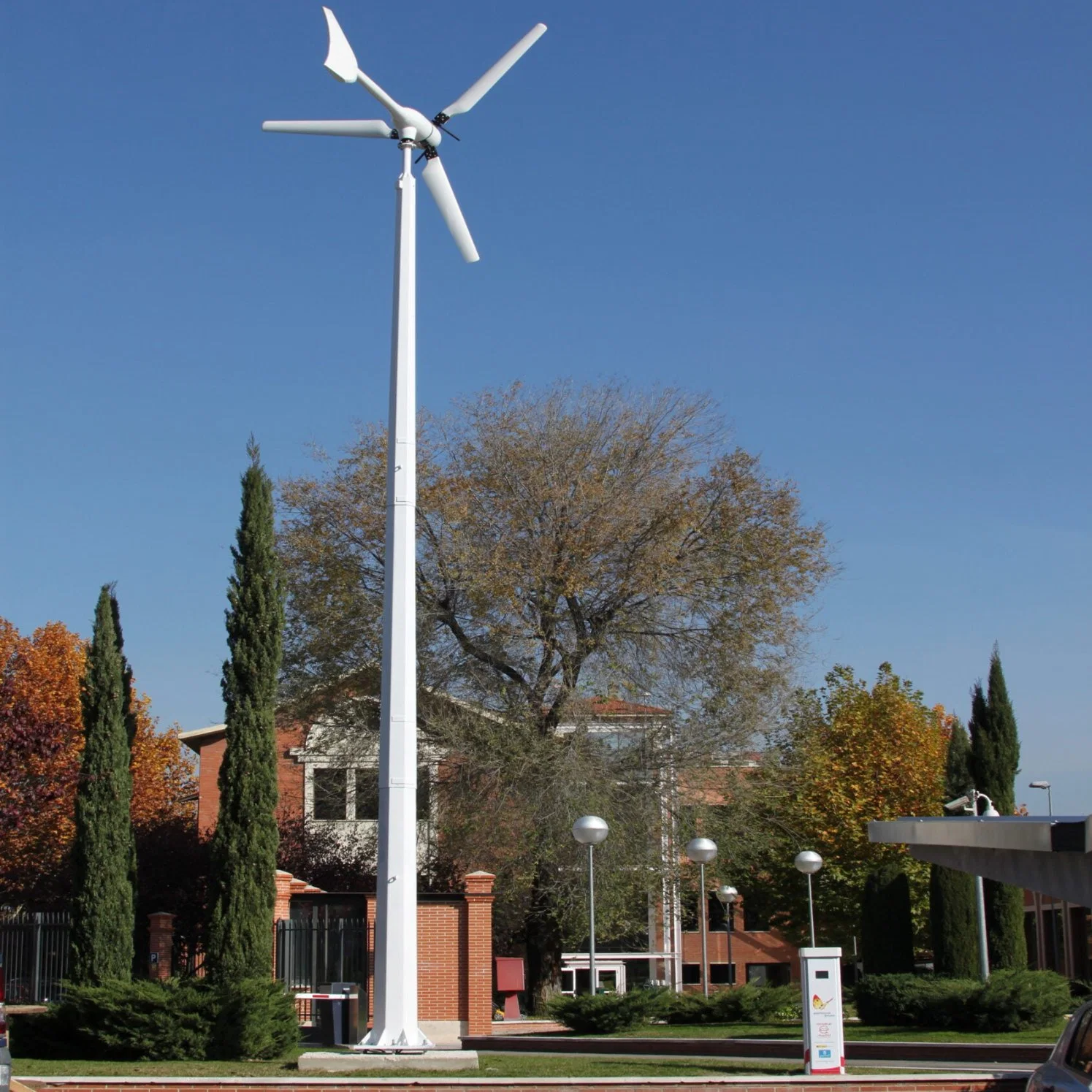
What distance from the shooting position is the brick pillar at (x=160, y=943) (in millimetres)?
24656

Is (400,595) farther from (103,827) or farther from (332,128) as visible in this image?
(103,827)

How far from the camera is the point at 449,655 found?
31922 mm

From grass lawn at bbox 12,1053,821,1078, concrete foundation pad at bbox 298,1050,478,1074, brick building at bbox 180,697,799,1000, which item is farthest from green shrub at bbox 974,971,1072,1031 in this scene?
concrete foundation pad at bbox 298,1050,478,1074

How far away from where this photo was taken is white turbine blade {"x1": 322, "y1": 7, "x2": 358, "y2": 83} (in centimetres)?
1797

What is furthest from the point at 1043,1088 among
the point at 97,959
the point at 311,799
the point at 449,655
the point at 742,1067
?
the point at 311,799

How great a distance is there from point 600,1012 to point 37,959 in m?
9.79

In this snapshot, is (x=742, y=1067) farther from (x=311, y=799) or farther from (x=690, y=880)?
(x=311, y=799)

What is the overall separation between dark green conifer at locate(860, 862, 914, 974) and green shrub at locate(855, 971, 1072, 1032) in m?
3.44

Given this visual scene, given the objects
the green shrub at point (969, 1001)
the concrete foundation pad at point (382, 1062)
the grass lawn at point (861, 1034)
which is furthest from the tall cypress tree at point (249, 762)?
the green shrub at point (969, 1001)

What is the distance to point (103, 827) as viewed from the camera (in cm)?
2200

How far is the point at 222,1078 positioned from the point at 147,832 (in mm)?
19401

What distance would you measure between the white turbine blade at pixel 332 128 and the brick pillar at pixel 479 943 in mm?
13636

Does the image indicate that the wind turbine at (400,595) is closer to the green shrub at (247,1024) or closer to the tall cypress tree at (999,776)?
the green shrub at (247,1024)

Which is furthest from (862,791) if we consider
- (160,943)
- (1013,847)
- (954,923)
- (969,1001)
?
(1013,847)
